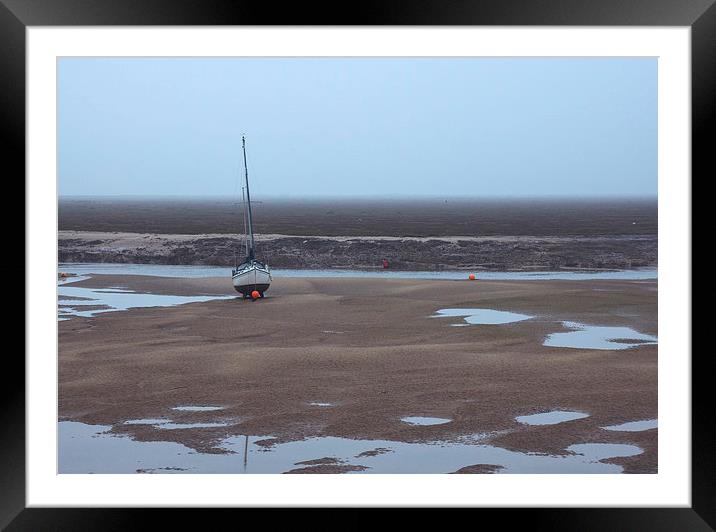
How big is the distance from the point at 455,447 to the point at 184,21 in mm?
4261

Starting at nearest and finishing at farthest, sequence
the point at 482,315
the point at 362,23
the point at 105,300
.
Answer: the point at 362,23
the point at 482,315
the point at 105,300

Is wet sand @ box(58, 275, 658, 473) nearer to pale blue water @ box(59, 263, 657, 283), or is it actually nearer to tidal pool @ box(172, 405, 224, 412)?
tidal pool @ box(172, 405, 224, 412)

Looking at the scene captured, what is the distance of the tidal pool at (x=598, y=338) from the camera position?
10.9 meters

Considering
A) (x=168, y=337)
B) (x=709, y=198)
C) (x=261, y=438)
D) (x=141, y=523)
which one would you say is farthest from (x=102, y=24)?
(x=168, y=337)

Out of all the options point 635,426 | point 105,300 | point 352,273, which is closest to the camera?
point 635,426

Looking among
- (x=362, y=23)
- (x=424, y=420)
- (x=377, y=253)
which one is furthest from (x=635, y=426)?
(x=377, y=253)

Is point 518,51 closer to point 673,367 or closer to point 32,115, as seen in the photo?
point 673,367

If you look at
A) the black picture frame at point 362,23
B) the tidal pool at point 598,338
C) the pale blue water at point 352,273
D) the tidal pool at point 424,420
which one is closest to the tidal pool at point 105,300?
the pale blue water at point 352,273

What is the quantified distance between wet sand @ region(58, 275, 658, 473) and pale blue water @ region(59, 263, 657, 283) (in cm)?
597

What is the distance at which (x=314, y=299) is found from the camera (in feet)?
51.3

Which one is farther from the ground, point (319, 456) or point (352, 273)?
point (352, 273)

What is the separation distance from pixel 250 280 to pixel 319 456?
30.7 feet

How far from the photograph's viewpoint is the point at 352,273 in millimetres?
22781

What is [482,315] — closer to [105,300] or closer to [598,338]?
[598,338]
